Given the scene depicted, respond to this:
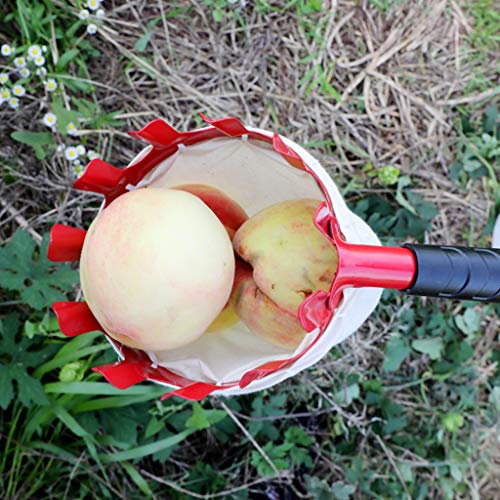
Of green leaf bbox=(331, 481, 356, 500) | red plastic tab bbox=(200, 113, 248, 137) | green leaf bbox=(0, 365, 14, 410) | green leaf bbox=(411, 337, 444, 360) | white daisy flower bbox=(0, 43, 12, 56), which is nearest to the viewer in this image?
red plastic tab bbox=(200, 113, 248, 137)

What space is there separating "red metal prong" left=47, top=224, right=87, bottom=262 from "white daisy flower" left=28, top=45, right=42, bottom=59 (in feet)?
1.69

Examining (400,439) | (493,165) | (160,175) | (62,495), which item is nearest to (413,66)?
(493,165)

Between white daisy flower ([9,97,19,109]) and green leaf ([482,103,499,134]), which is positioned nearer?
white daisy flower ([9,97,19,109])

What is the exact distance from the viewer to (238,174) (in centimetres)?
102

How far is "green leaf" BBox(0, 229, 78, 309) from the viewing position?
1091 mm

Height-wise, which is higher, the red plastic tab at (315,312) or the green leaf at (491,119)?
the red plastic tab at (315,312)

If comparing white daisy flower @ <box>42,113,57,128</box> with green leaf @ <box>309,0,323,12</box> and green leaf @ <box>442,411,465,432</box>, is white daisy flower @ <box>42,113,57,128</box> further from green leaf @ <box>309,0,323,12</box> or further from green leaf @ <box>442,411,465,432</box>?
green leaf @ <box>442,411,465,432</box>

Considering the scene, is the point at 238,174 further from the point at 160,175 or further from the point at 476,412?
the point at 476,412

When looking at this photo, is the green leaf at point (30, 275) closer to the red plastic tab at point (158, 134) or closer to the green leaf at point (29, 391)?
the green leaf at point (29, 391)

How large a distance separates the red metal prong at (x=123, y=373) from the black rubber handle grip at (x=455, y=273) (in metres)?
0.40

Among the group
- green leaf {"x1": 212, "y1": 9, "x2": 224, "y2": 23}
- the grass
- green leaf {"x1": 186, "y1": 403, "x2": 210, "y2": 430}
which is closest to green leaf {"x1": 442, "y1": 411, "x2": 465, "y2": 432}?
the grass

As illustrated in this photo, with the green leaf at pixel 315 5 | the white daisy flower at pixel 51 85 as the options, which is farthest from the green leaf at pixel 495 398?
the white daisy flower at pixel 51 85

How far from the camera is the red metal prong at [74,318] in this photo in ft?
2.72

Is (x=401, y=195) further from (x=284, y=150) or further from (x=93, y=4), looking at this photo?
(x=93, y=4)
